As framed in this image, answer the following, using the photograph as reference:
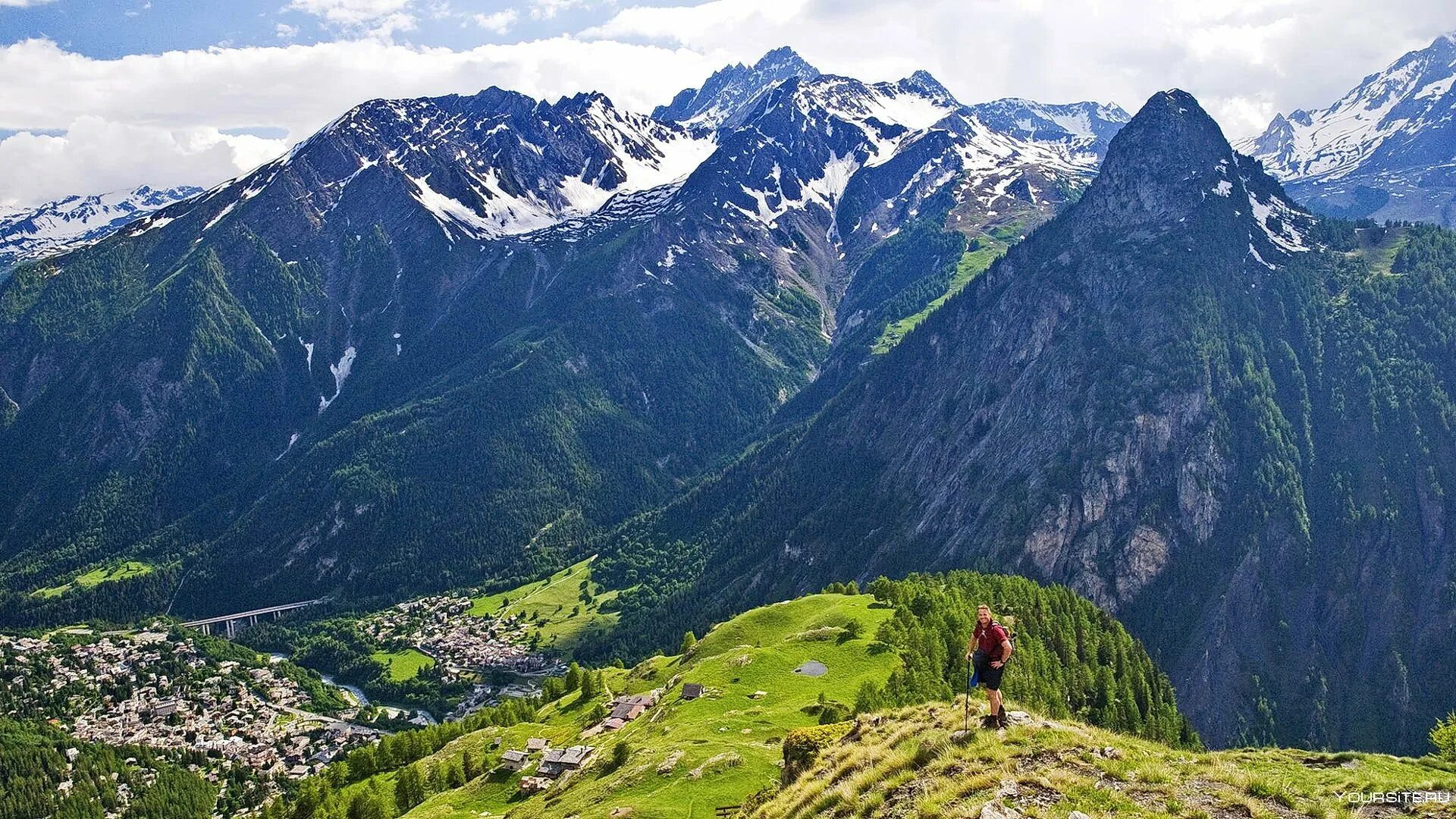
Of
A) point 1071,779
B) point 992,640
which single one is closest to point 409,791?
point 992,640

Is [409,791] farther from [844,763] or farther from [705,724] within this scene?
[844,763]

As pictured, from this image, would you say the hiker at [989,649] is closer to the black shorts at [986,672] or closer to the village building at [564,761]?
the black shorts at [986,672]

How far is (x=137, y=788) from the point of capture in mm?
170375

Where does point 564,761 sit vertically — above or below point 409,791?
above

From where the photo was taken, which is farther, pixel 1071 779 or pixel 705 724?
pixel 705 724

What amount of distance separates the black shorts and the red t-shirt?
0.23 m

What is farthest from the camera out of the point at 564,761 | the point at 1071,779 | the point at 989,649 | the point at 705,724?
the point at 564,761

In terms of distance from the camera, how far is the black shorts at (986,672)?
33.6 meters

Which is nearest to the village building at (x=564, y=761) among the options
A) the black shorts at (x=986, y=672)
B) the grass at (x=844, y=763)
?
the grass at (x=844, y=763)

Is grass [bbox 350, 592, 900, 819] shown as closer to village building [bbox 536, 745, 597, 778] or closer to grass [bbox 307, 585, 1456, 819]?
grass [bbox 307, 585, 1456, 819]

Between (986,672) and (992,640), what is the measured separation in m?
1.36

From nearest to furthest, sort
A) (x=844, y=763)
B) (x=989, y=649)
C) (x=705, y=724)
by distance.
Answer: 1. (x=989, y=649)
2. (x=844, y=763)
3. (x=705, y=724)

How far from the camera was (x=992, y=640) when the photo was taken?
1313 inches

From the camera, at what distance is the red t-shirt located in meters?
33.2
